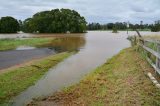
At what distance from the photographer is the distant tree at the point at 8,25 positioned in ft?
322

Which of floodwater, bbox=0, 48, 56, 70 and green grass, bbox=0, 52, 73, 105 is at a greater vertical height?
green grass, bbox=0, 52, 73, 105

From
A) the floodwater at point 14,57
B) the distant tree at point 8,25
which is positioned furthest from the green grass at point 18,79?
the distant tree at point 8,25

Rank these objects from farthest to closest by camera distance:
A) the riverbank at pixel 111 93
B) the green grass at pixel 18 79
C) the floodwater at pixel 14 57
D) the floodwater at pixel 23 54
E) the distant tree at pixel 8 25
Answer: the distant tree at pixel 8 25 → the floodwater at pixel 23 54 → the floodwater at pixel 14 57 → the green grass at pixel 18 79 → the riverbank at pixel 111 93

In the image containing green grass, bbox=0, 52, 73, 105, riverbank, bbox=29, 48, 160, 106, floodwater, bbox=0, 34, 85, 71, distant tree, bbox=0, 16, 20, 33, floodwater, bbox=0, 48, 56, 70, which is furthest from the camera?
distant tree, bbox=0, 16, 20, 33

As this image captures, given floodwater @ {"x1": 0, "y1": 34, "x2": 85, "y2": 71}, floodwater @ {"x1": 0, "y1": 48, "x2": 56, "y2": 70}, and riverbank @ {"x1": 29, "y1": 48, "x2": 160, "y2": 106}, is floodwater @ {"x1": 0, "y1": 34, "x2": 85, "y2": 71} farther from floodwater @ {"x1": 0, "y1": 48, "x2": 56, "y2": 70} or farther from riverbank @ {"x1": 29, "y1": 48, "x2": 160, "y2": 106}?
riverbank @ {"x1": 29, "y1": 48, "x2": 160, "y2": 106}

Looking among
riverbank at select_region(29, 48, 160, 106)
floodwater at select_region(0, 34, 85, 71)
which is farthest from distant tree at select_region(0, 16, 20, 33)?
riverbank at select_region(29, 48, 160, 106)

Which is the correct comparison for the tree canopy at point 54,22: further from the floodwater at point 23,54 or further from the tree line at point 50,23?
the floodwater at point 23,54

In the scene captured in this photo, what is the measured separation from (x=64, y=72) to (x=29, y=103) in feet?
20.5

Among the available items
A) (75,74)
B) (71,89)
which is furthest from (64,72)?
(71,89)

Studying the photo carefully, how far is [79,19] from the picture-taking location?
109 metres

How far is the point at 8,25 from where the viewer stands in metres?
99.0

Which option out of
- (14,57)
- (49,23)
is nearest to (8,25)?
(49,23)

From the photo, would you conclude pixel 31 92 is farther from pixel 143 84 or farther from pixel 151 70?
pixel 151 70

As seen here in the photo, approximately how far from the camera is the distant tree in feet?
322
